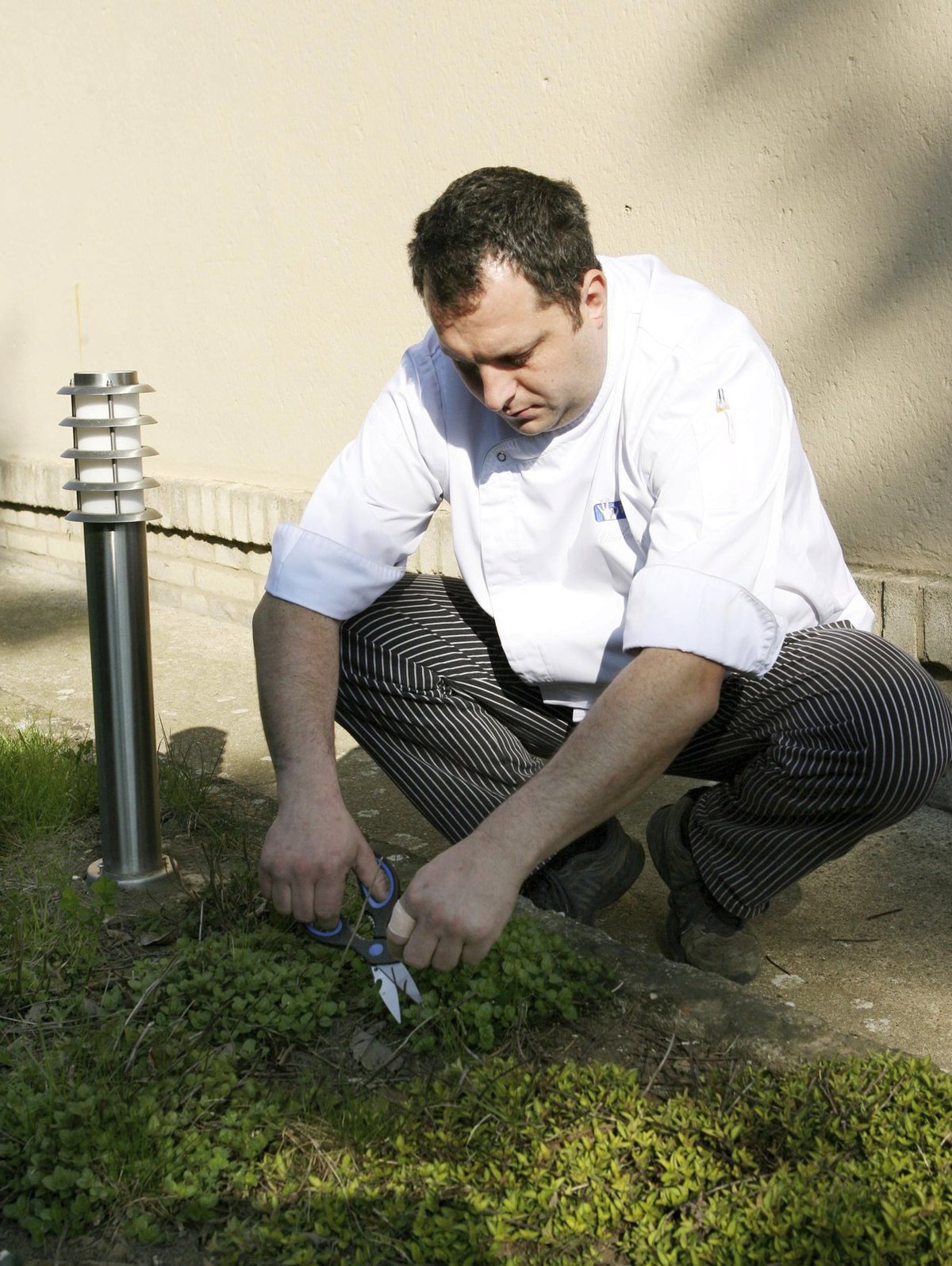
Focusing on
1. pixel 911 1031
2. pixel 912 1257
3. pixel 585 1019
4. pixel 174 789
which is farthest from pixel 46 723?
pixel 912 1257

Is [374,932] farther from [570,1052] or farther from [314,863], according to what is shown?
[570,1052]

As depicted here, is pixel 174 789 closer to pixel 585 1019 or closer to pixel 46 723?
pixel 46 723

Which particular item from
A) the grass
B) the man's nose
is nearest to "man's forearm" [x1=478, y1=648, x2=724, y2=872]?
the man's nose

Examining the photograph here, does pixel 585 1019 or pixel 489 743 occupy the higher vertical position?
pixel 489 743

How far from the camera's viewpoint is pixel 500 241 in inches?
89.8

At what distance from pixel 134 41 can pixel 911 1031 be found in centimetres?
524

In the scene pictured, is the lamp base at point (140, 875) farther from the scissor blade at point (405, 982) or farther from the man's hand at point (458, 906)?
the man's hand at point (458, 906)

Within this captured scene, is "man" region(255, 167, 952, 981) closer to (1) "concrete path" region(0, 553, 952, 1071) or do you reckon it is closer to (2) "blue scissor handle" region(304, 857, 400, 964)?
(2) "blue scissor handle" region(304, 857, 400, 964)

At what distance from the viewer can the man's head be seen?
7.49ft

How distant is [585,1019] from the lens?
2.13 metres

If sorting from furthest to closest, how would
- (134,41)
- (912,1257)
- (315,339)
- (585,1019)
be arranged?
(134,41) → (315,339) → (585,1019) → (912,1257)

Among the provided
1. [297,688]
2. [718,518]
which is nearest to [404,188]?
[297,688]

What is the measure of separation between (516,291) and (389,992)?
47.9 inches

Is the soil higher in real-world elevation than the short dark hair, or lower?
lower
